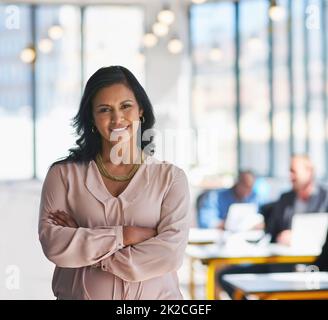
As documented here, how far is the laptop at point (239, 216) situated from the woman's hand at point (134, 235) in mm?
1521

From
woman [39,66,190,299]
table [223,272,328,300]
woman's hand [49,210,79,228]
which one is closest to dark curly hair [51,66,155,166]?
woman [39,66,190,299]

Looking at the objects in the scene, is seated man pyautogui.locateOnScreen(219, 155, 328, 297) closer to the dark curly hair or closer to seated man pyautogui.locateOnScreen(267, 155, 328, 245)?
seated man pyautogui.locateOnScreen(267, 155, 328, 245)

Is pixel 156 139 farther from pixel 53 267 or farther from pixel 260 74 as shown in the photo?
pixel 260 74

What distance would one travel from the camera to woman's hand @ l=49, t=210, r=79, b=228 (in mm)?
1281

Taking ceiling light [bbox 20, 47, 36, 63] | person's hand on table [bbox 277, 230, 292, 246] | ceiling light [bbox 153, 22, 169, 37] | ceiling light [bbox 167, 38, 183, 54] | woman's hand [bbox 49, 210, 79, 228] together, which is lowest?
person's hand on table [bbox 277, 230, 292, 246]

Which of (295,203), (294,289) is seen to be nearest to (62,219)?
(294,289)

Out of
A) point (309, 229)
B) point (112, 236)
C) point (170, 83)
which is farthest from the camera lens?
point (309, 229)

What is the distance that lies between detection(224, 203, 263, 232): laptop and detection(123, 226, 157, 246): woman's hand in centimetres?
152

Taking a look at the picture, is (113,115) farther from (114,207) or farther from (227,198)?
(227,198)

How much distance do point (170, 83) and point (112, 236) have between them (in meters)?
0.38

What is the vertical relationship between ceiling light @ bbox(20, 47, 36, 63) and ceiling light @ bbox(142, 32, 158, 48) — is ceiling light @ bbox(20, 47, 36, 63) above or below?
below

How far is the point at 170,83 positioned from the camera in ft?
4.73

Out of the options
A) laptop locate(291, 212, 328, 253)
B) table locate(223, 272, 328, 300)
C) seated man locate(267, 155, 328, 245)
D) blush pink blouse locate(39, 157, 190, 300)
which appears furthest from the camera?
seated man locate(267, 155, 328, 245)

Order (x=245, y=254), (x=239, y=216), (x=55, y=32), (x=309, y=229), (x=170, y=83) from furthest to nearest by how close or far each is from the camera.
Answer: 1. (x=245, y=254)
2. (x=239, y=216)
3. (x=309, y=229)
4. (x=55, y=32)
5. (x=170, y=83)
